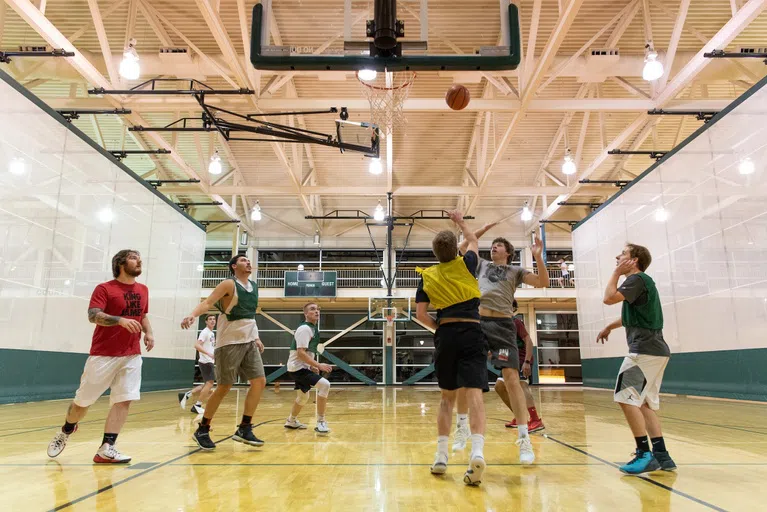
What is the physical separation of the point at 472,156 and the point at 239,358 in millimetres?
16212

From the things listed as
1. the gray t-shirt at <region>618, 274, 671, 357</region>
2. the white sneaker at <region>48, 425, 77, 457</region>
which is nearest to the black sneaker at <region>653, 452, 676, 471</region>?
the gray t-shirt at <region>618, 274, 671, 357</region>

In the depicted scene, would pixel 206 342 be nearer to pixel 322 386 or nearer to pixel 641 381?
pixel 322 386

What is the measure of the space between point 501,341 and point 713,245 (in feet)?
27.4

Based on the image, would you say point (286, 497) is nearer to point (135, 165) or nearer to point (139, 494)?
point (139, 494)

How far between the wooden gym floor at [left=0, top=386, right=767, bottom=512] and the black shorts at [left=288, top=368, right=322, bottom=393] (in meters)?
0.53

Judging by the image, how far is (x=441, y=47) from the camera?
45.2 ft

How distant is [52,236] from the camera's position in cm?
1069

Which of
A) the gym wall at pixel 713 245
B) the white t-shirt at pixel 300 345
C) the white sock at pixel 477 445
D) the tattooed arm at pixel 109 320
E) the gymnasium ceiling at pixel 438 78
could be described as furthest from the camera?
the gymnasium ceiling at pixel 438 78

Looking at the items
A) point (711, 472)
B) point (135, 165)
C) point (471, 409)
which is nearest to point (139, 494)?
point (471, 409)

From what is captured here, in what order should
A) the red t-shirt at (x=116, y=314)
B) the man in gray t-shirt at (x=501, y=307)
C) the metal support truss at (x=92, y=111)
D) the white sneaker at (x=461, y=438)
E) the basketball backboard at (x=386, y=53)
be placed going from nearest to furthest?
the red t-shirt at (x=116, y=314), the white sneaker at (x=461, y=438), the man in gray t-shirt at (x=501, y=307), the basketball backboard at (x=386, y=53), the metal support truss at (x=92, y=111)

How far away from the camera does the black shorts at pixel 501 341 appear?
4824 millimetres

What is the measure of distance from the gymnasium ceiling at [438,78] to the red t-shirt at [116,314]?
4136 millimetres

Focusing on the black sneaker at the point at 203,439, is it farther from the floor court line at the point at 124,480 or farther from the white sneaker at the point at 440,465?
the white sneaker at the point at 440,465

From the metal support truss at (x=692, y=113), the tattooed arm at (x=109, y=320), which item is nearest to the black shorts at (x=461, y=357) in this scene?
the tattooed arm at (x=109, y=320)
